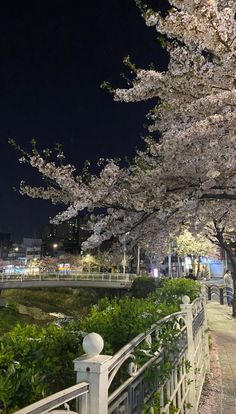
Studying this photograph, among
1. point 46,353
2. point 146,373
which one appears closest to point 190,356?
point 146,373

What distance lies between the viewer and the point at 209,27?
7199 millimetres

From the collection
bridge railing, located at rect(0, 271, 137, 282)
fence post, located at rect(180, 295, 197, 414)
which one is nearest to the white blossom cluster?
fence post, located at rect(180, 295, 197, 414)

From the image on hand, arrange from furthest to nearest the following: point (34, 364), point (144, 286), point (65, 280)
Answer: point (65, 280)
point (144, 286)
point (34, 364)

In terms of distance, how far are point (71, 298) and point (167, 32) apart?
167 ft

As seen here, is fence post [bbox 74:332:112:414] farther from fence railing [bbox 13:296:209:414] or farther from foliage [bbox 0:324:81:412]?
foliage [bbox 0:324:81:412]

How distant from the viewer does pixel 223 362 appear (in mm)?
10227

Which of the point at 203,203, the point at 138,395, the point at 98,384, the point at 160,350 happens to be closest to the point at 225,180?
the point at 203,203

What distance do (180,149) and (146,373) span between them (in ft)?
20.8

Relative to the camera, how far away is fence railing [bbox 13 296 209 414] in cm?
273

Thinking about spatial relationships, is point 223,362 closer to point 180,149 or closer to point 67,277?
point 180,149

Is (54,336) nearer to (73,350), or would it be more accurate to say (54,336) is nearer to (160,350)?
(73,350)

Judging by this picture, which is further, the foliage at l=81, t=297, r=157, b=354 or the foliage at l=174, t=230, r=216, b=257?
the foliage at l=174, t=230, r=216, b=257

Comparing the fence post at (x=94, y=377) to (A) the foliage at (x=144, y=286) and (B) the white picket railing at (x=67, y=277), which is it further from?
(B) the white picket railing at (x=67, y=277)

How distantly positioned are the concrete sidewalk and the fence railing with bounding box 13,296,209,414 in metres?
0.73
